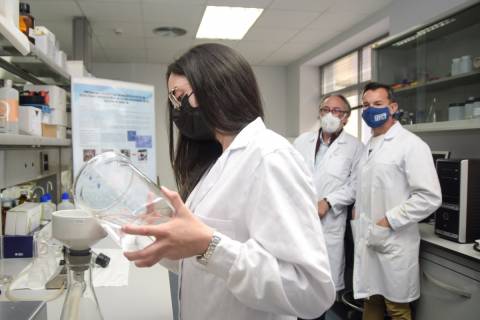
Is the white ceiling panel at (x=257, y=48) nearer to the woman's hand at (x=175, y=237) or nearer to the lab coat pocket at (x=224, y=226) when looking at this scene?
the lab coat pocket at (x=224, y=226)

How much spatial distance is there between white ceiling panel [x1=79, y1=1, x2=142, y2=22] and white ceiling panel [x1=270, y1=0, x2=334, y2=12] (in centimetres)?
123

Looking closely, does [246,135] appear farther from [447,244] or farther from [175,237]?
[447,244]

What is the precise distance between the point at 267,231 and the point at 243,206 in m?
0.09

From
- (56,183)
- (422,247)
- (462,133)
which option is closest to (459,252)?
(422,247)

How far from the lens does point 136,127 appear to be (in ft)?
9.40

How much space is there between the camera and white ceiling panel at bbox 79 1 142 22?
3295 mm

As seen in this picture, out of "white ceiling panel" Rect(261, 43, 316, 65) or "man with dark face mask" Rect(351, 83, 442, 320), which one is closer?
"man with dark face mask" Rect(351, 83, 442, 320)

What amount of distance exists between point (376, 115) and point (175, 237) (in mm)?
1994

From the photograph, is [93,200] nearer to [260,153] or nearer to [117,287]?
[260,153]

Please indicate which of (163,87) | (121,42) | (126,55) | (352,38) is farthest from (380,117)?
(163,87)

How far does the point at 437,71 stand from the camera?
2.50 meters

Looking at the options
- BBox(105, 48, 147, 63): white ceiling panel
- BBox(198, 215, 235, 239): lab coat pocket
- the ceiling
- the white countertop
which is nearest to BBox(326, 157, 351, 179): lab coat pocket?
the white countertop

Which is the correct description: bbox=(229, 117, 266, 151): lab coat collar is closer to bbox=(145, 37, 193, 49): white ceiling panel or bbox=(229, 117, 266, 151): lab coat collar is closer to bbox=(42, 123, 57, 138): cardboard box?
bbox=(42, 123, 57, 138): cardboard box

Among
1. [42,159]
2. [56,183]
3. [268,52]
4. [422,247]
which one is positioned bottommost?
[422,247]
